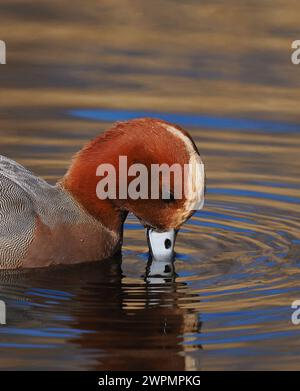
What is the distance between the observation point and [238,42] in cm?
1347

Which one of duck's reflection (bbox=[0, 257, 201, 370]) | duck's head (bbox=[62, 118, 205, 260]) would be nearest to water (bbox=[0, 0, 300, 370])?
duck's reflection (bbox=[0, 257, 201, 370])

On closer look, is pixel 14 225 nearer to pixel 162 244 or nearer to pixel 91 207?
pixel 91 207

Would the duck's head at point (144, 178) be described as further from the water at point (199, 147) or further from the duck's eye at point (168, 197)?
the water at point (199, 147)

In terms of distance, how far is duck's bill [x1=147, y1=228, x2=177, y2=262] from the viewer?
345 inches

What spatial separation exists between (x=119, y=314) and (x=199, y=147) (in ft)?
12.1

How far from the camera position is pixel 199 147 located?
11.3 m

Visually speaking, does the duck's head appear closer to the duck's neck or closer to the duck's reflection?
the duck's neck

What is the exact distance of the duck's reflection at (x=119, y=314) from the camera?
7168mm

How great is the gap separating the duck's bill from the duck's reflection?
0.25 ft

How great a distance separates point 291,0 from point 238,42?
966mm

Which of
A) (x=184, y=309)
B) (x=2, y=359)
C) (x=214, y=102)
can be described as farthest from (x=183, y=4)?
(x=2, y=359)

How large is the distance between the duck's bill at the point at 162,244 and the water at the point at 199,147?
0.31 feet

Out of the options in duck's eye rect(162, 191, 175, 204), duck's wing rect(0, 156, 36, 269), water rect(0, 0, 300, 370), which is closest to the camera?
water rect(0, 0, 300, 370)

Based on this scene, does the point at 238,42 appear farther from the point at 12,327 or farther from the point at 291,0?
the point at 12,327
